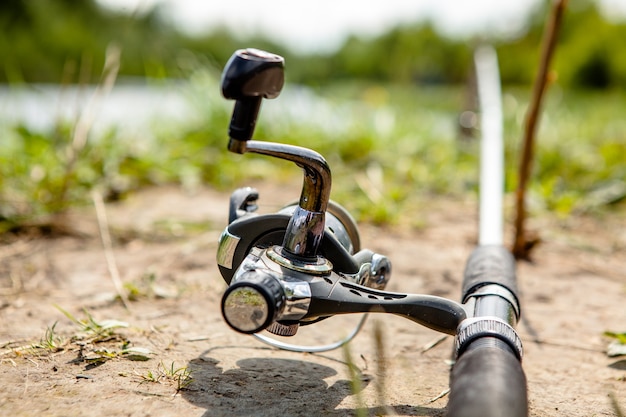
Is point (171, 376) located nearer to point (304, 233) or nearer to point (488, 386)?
point (304, 233)

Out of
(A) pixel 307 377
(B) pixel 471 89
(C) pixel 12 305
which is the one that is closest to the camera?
(A) pixel 307 377

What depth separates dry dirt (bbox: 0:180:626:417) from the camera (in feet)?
3.76

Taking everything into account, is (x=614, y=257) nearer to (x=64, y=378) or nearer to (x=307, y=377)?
(x=307, y=377)

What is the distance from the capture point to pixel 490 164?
2.13m

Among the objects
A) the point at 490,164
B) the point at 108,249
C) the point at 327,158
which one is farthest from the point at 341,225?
the point at 327,158

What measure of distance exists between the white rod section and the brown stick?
0.27ft

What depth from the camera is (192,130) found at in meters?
4.08

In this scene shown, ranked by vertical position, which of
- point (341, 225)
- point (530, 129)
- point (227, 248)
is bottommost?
point (227, 248)

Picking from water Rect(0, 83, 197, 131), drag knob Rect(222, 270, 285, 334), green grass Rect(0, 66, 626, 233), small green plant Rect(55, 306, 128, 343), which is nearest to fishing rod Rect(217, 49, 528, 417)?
drag knob Rect(222, 270, 285, 334)

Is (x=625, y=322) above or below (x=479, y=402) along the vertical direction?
above

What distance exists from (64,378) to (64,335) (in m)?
0.23

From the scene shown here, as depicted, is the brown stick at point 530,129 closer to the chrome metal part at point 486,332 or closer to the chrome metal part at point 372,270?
the chrome metal part at point 372,270

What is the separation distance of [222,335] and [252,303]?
0.56m

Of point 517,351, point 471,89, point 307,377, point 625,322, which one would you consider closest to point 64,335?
point 307,377
